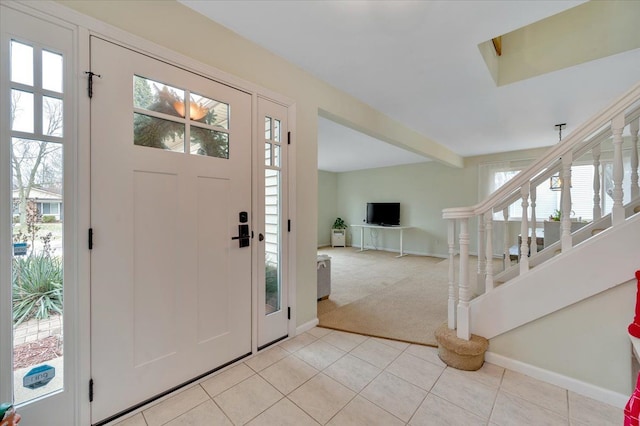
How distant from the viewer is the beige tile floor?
135cm

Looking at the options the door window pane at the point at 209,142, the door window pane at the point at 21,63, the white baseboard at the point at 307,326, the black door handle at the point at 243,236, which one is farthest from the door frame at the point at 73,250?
the white baseboard at the point at 307,326

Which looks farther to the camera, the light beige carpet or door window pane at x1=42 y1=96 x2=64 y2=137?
the light beige carpet

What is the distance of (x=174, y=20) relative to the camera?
157cm

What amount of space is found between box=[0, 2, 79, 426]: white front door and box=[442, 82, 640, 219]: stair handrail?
238cm

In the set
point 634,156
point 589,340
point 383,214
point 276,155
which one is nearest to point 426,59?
point 276,155

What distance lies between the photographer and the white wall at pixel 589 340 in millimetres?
1431

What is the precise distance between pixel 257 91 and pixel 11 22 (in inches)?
48.4

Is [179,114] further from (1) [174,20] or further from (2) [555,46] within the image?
(2) [555,46]

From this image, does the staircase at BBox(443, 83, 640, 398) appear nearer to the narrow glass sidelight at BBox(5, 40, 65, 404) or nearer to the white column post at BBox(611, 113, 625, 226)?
the white column post at BBox(611, 113, 625, 226)

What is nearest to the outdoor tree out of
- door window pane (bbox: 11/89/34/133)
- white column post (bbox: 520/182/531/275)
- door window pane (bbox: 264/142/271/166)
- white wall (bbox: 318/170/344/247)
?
door window pane (bbox: 11/89/34/133)

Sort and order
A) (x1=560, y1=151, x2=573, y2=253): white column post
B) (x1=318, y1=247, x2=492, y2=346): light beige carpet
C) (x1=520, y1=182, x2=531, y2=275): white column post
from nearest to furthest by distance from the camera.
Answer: (x1=560, y1=151, x2=573, y2=253): white column post < (x1=520, y1=182, x2=531, y2=275): white column post < (x1=318, y1=247, x2=492, y2=346): light beige carpet

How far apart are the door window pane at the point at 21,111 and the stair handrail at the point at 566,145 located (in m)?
2.49

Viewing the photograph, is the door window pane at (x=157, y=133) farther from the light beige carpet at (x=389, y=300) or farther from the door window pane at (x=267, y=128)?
the light beige carpet at (x=389, y=300)

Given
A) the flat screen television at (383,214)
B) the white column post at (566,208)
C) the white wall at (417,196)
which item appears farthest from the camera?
the flat screen television at (383,214)
